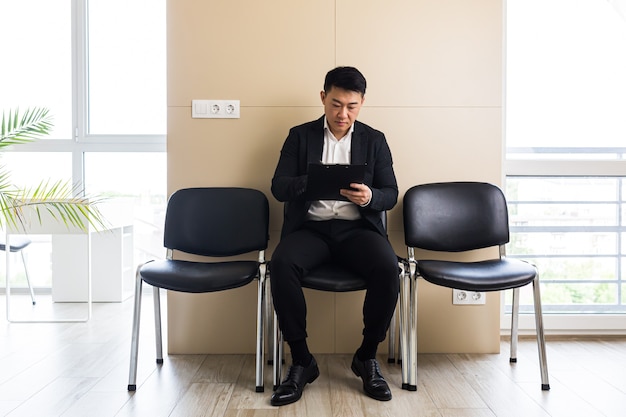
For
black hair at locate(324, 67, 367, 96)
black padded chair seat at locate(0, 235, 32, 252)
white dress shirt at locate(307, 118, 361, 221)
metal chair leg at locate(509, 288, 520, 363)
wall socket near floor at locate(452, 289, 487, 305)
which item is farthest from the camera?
black padded chair seat at locate(0, 235, 32, 252)

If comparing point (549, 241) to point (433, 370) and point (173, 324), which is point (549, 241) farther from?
point (173, 324)

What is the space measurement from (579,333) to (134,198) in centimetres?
327

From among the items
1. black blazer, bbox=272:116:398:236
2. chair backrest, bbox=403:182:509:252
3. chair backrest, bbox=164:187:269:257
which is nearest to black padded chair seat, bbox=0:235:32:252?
chair backrest, bbox=164:187:269:257

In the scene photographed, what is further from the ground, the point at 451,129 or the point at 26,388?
the point at 451,129

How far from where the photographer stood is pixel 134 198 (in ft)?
13.5

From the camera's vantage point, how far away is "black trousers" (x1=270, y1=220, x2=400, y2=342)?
2.07m

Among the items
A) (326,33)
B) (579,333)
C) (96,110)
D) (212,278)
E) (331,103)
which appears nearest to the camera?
(212,278)

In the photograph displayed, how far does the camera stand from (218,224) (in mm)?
2459

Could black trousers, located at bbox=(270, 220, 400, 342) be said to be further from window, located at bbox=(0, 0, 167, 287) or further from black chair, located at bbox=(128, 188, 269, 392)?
window, located at bbox=(0, 0, 167, 287)

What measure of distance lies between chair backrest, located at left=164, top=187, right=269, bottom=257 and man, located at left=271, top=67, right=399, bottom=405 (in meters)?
0.15

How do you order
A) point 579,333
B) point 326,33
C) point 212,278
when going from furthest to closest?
point 579,333
point 326,33
point 212,278

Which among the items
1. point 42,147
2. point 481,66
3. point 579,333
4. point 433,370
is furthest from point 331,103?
point 42,147

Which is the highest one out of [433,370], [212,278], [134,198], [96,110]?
[96,110]

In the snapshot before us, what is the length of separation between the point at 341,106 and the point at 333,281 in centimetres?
77
